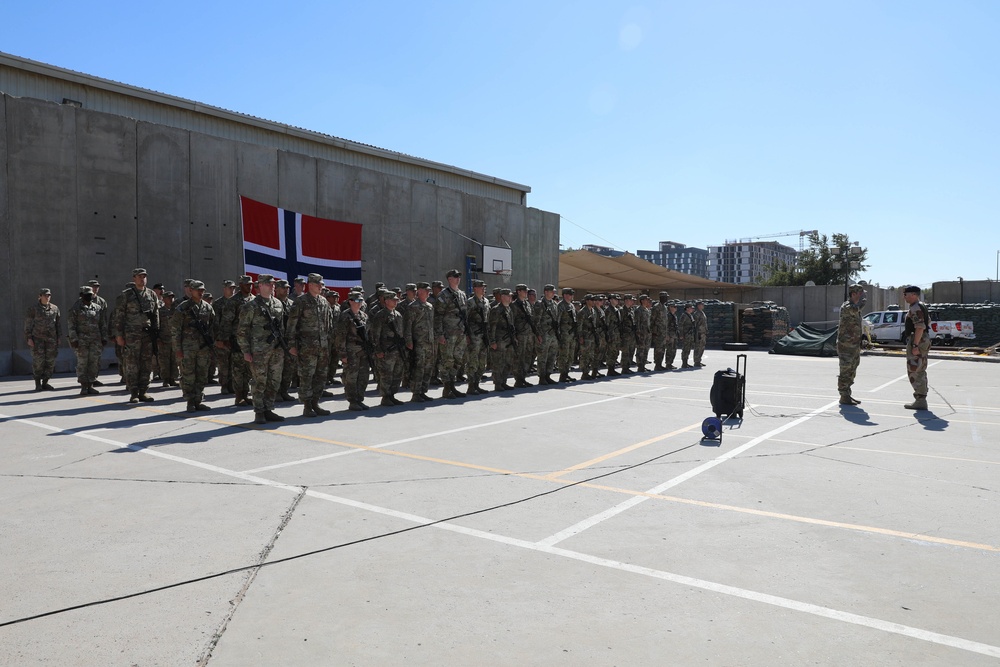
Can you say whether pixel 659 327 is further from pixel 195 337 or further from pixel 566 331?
pixel 195 337

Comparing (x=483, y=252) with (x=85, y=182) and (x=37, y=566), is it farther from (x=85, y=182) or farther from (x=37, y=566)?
(x=37, y=566)

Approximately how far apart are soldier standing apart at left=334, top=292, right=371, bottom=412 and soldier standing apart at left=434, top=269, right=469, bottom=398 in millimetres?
1519

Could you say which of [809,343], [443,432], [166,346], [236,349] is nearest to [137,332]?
[166,346]

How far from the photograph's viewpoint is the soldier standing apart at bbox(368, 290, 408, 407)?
1027cm

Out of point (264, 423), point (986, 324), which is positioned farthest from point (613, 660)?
point (986, 324)

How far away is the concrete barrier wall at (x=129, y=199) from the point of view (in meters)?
14.1

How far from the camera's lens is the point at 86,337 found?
1141cm

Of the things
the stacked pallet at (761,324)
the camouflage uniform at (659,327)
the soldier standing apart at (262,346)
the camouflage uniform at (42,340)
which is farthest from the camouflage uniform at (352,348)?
the stacked pallet at (761,324)

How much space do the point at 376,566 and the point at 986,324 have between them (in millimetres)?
31414

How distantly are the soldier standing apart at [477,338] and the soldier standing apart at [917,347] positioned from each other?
6.60 meters

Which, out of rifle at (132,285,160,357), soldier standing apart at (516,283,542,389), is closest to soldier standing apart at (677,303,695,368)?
soldier standing apart at (516,283,542,389)

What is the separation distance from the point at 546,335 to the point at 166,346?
687 centimetres

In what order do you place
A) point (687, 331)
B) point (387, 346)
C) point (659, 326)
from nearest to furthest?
1. point (387, 346)
2. point (659, 326)
3. point (687, 331)

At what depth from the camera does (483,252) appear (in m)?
25.4
